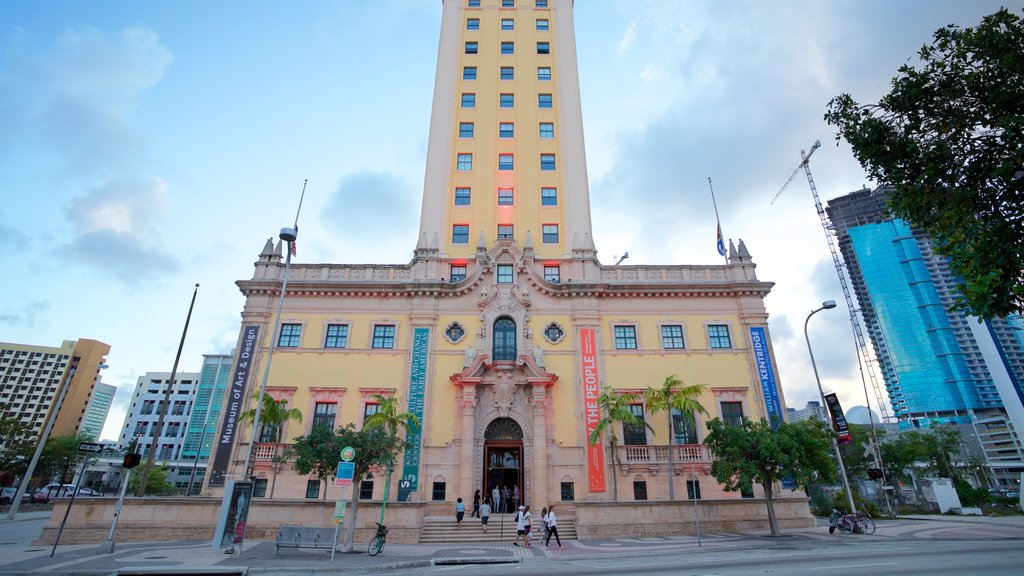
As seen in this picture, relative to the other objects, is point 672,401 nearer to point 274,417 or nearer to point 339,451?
point 339,451

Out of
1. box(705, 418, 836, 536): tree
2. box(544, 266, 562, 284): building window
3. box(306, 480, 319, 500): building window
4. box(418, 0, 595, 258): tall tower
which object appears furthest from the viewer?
box(418, 0, 595, 258): tall tower

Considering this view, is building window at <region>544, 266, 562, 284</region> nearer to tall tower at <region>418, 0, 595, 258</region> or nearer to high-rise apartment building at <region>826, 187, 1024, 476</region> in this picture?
tall tower at <region>418, 0, 595, 258</region>

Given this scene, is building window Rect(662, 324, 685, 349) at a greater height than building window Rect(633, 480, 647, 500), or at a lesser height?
greater

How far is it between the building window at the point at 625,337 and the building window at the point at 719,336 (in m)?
5.16

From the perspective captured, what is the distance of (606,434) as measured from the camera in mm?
30703

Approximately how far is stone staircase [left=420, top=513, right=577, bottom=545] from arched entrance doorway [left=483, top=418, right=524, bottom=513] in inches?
117

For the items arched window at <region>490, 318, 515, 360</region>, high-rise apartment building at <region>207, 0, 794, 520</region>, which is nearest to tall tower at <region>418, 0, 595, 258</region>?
high-rise apartment building at <region>207, 0, 794, 520</region>

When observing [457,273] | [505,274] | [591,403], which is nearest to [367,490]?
[591,403]

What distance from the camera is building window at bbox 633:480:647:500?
29.5 metres

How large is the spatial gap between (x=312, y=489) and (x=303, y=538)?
32.8ft

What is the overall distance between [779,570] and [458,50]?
45031mm

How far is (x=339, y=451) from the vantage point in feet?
72.1

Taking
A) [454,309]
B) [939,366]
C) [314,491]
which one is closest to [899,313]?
[939,366]

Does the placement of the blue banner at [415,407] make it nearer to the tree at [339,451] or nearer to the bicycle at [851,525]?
the tree at [339,451]
